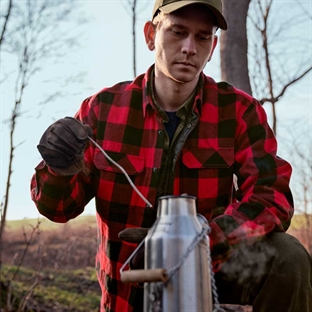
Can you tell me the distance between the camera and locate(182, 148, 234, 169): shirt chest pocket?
8.43 ft

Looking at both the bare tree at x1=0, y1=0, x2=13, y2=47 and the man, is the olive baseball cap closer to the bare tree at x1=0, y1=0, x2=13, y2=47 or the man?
the man

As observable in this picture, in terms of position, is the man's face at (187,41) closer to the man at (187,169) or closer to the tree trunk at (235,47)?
the man at (187,169)

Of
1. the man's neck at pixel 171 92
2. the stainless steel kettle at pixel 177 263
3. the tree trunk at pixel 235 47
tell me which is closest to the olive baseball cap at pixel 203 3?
the man's neck at pixel 171 92

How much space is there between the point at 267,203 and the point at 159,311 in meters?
0.79

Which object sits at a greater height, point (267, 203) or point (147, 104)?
point (147, 104)

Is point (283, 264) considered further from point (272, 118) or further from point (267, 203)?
point (272, 118)

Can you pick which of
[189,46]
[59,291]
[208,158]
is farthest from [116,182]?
[59,291]

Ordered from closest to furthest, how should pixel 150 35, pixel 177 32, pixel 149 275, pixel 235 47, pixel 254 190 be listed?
pixel 149 275, pixel 254 190, pixel 177 32, pixel 150 35, pixel 235 47

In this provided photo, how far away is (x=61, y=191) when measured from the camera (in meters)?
2.38

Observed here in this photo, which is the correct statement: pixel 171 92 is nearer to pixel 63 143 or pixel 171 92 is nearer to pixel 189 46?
pixel 189 46

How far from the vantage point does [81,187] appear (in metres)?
2.55

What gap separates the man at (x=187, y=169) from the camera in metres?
2.26

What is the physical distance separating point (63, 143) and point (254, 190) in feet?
2.87

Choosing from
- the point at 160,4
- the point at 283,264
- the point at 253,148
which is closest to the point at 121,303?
the point at 283,264
